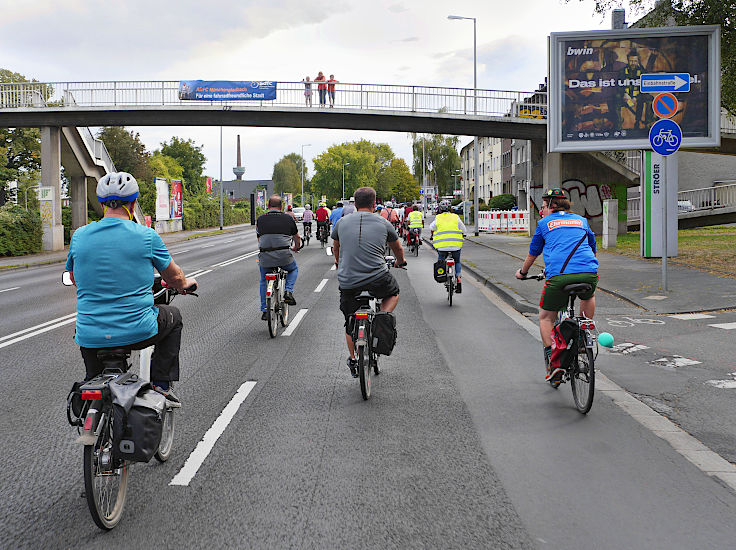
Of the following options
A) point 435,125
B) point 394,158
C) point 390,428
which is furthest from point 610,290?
point 394,158

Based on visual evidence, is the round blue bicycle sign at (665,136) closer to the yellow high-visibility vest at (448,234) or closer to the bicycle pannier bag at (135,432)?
the yellow high-visibility vest at (448,234)

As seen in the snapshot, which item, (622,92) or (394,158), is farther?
(394,158)

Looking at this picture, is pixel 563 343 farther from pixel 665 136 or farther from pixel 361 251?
pixel 665 136

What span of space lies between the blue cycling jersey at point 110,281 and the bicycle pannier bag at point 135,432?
0.41 m

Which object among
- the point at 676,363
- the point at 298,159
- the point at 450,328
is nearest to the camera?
the point at 676,363

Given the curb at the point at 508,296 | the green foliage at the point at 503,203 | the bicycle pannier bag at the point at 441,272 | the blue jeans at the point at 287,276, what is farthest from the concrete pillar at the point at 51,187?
the green foliage at the point at 503,203

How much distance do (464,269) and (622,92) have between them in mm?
6553

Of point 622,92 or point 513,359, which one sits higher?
point 622,92

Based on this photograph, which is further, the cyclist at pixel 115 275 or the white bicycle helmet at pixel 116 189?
the white bicycle helmet at pixel 116 189

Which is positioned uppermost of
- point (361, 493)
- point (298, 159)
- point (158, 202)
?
point (298, 159)

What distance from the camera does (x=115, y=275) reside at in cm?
399

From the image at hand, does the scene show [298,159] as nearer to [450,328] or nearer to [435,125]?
[435,125]

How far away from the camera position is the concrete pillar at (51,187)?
31141 millimetres

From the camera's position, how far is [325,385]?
7.05m
